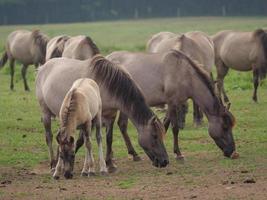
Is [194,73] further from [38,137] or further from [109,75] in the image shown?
[38,137]

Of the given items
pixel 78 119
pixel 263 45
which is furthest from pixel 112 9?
pixel 78 119

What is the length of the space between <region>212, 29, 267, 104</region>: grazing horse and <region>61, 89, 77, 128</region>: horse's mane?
9752mm

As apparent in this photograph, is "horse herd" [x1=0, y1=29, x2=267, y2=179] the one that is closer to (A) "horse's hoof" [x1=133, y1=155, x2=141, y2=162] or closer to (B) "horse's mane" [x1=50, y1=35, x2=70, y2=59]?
(A) "horse's hoof" [x1=133, y1=155, x2=141, y2=162]

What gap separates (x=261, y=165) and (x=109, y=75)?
8.09ft

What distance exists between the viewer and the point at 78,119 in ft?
34.4

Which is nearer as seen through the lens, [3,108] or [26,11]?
[3,108]

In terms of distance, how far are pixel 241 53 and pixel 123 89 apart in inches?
402

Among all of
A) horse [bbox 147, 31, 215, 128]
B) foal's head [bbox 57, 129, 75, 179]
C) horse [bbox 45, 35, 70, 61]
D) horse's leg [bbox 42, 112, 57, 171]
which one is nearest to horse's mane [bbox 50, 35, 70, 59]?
horse [bbox 45, 35, 70, 61]

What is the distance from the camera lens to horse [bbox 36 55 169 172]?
11.5 meters

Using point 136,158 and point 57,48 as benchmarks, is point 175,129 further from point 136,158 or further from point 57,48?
point 57,48

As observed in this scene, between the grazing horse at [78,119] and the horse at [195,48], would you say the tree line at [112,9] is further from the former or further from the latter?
the grazing horse at [78,119]

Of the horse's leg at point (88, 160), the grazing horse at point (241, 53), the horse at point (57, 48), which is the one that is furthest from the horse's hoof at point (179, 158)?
the grazing horse at point (241, 53)

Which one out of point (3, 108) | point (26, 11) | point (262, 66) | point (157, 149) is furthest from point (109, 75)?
point (26, 11)

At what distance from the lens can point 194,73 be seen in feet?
41.6
